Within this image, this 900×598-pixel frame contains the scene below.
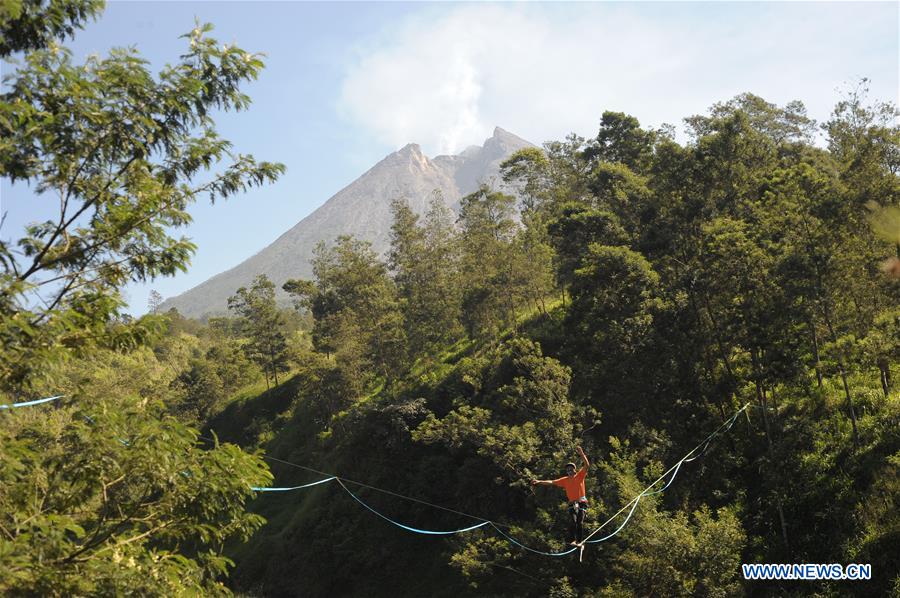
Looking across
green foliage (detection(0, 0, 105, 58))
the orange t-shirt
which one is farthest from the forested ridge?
the orange t-shirt

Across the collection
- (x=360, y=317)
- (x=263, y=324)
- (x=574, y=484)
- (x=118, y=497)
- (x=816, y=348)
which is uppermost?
(x=263, y=324)

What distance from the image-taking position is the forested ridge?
5465mm

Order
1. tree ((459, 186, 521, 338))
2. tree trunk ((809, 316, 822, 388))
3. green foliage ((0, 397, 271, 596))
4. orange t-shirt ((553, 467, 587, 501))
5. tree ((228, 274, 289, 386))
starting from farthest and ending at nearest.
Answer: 1. tree ((228, 274, 289, 386))
2. tree ((459, 186, 521, 338))
3. tree trunk ((809, 316, 822, 388))
4. orange t-shirt ((553, 467, 587, 501))
5. green foliage ((0, 397, 271, 596))

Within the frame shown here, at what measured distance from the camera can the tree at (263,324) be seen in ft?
133

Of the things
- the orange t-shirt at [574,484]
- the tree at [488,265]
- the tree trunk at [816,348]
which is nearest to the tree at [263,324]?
the tree at [488,265]

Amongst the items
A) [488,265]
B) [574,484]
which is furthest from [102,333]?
[488,265]

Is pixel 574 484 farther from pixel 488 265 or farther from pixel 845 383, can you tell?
pixel 488 265

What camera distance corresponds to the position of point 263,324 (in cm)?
4106

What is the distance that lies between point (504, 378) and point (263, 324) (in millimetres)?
22939

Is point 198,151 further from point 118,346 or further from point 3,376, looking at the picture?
point 3,376

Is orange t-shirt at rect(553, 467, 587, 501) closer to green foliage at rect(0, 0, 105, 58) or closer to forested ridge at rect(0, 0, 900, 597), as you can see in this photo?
forested ridge at rect(0, 0, 900, 597)

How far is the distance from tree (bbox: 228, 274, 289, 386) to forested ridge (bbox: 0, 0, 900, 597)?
0.93 m

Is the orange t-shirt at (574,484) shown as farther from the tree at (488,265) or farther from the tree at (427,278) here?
the tree at (427,278)

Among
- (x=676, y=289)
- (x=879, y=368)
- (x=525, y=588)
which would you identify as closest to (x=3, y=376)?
(x=525, y=588)
